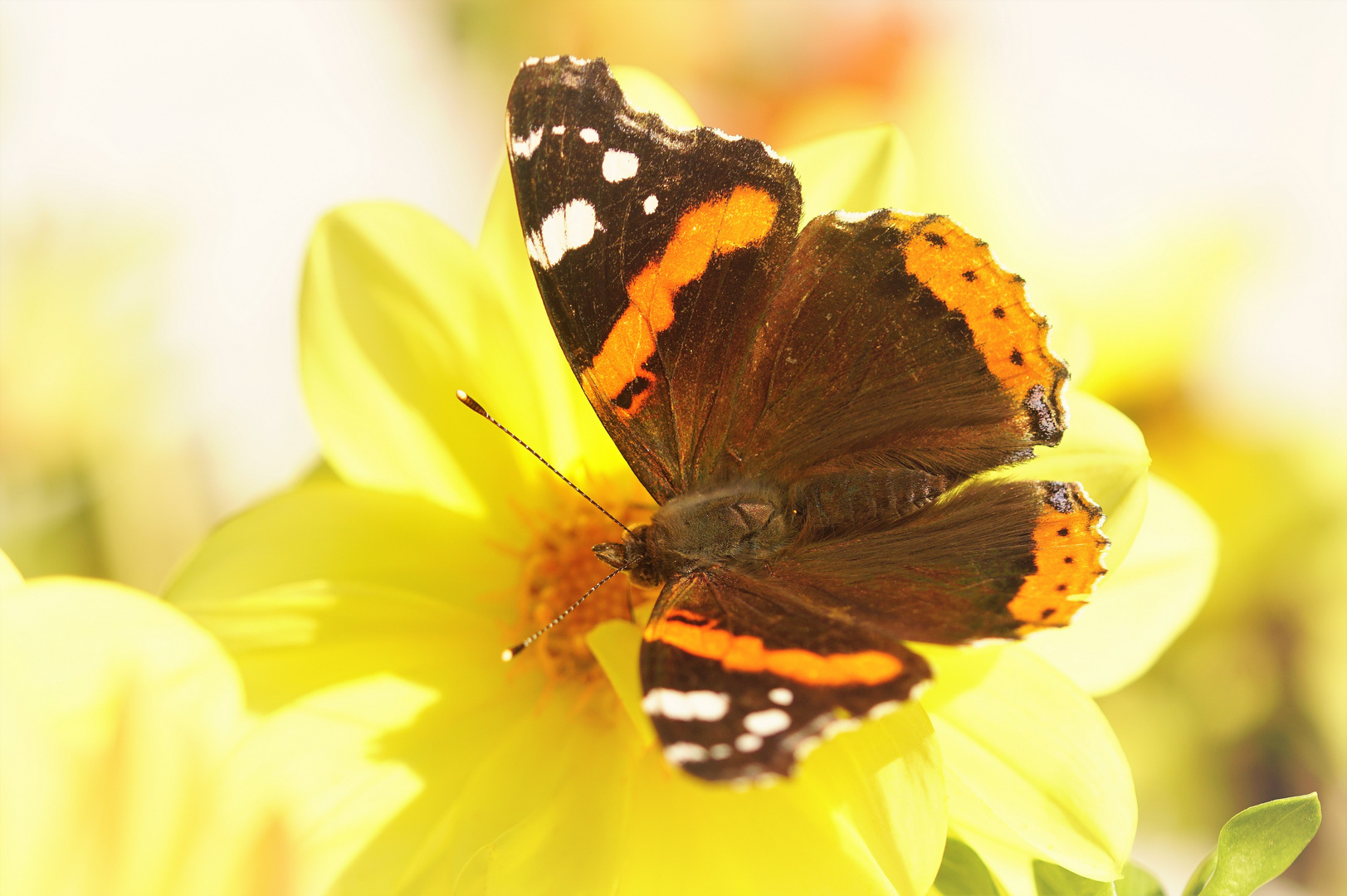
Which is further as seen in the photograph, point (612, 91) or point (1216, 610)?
point (1216, 610)

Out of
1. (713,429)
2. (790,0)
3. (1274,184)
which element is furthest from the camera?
(790,0)

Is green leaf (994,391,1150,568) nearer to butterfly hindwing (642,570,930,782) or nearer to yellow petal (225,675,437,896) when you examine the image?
butterfly hindwing (642,570,930,782)

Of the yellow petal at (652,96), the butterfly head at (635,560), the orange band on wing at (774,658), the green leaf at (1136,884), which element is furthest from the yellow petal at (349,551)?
the green leaf at (1136,884)

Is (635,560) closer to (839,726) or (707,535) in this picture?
(707,535)

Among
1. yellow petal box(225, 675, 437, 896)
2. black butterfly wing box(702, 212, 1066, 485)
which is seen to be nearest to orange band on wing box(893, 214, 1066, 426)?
black butterfly wing box(702, 212, 1066, 485)

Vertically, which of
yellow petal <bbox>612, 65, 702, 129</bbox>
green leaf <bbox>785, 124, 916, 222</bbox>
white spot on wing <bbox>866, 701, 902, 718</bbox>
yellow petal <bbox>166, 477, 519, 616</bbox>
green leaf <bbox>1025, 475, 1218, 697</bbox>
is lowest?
green leaf <bbox>1025, 475, 1218, 697</bbox>

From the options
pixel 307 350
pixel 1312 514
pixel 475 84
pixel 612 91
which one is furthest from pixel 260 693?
pixel 475 84

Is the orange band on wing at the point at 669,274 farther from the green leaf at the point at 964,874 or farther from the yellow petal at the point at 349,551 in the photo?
the green leaf at the point at 964,874

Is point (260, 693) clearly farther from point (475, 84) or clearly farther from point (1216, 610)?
point (475, 84)
